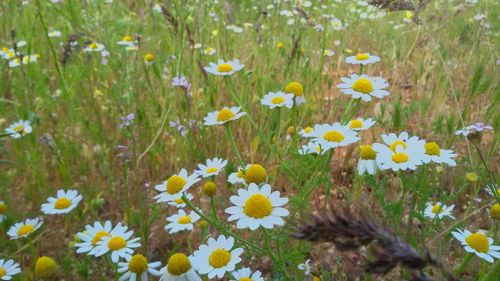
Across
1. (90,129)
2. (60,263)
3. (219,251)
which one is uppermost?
(219,251)

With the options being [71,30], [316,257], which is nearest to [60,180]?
[316,257]

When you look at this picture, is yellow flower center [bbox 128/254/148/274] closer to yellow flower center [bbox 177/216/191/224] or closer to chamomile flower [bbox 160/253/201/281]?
chamomile flower [bbox 160/253/201/281]

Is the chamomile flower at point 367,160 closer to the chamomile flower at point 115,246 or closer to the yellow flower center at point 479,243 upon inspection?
the yellow flower center at point 479,243

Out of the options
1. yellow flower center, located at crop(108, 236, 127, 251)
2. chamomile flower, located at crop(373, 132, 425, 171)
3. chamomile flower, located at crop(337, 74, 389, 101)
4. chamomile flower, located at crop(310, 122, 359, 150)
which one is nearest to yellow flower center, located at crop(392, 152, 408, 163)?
chamomile flower, located at crop(373, 132, 425, 171)

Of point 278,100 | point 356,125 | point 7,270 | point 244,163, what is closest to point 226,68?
point 278,100

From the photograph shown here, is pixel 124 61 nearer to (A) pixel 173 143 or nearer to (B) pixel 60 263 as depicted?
(A) pixel 173 143
